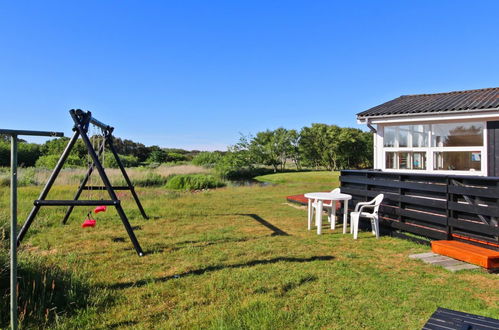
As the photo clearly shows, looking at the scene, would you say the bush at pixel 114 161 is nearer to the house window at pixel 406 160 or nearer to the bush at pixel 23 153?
the bush at pixel 23 153

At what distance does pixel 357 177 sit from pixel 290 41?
Result: 9.46 m

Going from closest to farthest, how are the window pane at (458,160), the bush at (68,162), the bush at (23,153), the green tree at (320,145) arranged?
the window pane at (458,160), the bush at (68,162), the bush at (23,153), the green tree at (320,145)

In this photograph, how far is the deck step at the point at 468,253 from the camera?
3.71m

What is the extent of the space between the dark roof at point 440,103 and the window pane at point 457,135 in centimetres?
51

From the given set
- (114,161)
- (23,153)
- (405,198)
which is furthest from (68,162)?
(405,198)

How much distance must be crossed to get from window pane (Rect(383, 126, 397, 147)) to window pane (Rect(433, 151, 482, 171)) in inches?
43.8

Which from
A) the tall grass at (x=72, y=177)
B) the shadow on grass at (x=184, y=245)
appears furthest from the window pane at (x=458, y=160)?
the tall grass at (x=72, y=177)

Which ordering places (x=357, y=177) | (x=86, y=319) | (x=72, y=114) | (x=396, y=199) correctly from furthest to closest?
1. (x=357, y=177)
2. (x=396, y=199)
3. (x=72, y=114)
4. (x=86, y=319)

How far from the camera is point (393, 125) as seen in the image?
26.8ft

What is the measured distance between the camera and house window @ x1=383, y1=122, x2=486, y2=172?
22.4ft

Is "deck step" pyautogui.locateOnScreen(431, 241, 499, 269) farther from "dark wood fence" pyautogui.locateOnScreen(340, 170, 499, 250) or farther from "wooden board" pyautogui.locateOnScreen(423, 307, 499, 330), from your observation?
"wooden board" pyautogui.locateOnScreen(423, 307, 499, 330)

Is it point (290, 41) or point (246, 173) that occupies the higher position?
point (290, 41)

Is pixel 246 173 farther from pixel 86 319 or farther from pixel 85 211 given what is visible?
pixel 86 319

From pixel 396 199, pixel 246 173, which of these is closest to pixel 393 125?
pixel 396 199
